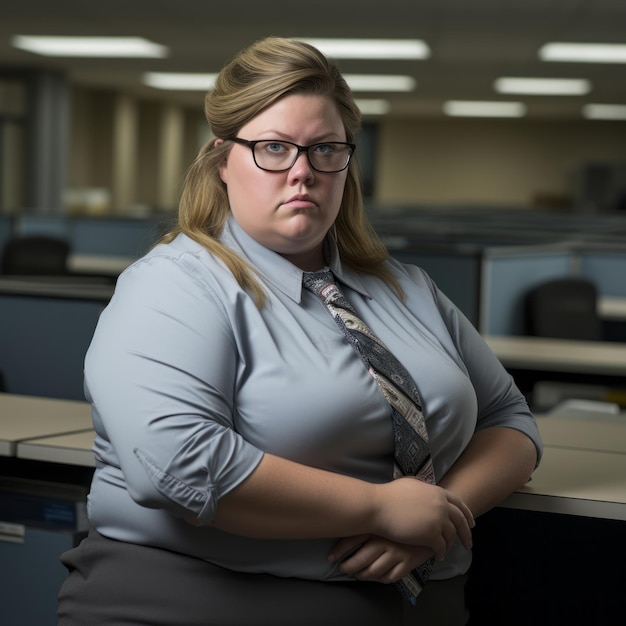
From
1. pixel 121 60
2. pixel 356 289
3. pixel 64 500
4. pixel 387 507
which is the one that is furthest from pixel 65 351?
pixel 121 60

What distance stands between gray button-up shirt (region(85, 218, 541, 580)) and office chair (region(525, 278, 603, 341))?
2.39 metres

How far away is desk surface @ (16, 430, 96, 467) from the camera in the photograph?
1.49 meters

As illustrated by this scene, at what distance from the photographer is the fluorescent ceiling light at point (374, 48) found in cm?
830

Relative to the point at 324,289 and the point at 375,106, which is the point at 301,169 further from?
the point at 375,106

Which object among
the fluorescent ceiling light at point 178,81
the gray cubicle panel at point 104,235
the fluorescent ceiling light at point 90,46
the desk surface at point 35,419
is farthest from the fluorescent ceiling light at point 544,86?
the desk surface at point 35,419

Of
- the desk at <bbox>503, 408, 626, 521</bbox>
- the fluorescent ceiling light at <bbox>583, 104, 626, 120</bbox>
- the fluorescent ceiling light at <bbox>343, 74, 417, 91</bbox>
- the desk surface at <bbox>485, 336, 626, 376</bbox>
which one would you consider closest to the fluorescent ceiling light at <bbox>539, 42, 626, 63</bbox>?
the fluorescent ceiling light at <bbox>343, 74, 417, 91</bbox>

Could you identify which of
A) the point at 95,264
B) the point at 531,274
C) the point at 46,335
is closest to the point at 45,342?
the point at 46,335

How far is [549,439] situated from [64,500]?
33.6 inches

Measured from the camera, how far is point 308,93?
48.8 inches

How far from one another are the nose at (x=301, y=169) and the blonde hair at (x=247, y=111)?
0.08 meters

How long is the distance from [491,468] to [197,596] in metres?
0.42

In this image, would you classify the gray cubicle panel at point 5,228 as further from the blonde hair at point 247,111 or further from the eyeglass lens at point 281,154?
the eyeglass lens at point 281,154

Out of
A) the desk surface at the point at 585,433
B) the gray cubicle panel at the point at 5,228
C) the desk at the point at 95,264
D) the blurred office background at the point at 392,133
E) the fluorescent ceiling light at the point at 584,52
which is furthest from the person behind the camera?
the fluorescent ceiling light at the point at 584,52

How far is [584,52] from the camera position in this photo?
866cm
